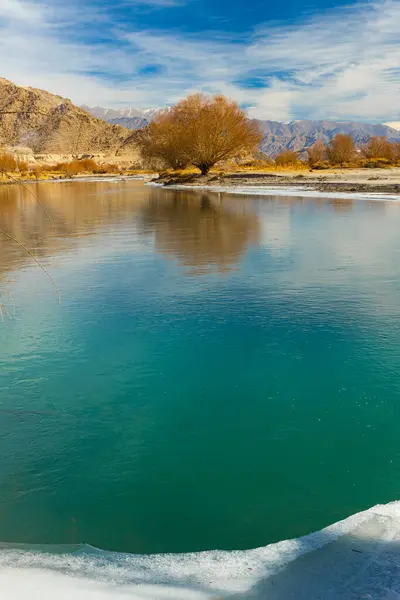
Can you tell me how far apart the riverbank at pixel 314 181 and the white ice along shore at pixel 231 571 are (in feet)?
95.2

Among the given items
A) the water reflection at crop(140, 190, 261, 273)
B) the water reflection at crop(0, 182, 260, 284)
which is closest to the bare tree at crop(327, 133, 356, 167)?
the water reflection at crop(0, 182, 260, 284)

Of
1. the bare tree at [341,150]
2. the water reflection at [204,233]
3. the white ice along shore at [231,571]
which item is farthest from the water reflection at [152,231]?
the bare tree at [341,150]

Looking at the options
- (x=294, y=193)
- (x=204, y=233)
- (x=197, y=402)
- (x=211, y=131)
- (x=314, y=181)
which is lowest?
(x=197, y=402)

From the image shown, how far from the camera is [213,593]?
307cm

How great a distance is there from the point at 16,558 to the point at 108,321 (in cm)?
479

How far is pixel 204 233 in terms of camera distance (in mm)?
17203

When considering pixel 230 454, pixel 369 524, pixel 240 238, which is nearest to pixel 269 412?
pixel 230 454

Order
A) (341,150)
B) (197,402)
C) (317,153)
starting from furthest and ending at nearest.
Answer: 1. (317,153)
2. (341,150)
3. (197,402)

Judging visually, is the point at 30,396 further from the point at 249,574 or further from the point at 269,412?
the point at 249,574

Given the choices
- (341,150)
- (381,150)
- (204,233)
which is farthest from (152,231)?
(381,150)

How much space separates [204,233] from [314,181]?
26.3 m

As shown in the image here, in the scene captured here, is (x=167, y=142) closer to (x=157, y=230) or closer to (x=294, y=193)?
(x=294, y=193)

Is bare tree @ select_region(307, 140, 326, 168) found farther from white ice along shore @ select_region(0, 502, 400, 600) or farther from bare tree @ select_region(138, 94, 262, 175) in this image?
white ice along shore @ select_region(0, 502, 400, 600)

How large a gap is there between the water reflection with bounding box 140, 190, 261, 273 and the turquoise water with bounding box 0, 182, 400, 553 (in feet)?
4.49
